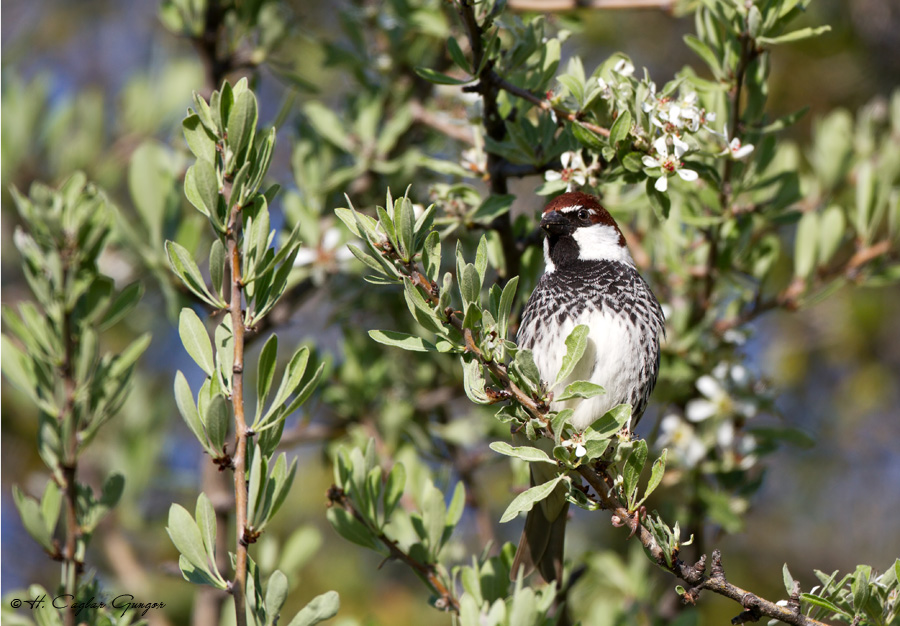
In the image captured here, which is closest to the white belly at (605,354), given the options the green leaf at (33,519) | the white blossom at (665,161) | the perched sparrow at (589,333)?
the perched sparrow at (589,333)

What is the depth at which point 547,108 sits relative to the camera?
1928mm

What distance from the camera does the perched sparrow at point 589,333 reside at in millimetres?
2318

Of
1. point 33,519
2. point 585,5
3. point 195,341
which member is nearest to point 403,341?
point 195,341

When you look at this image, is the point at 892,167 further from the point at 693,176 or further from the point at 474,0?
the point at 474,0

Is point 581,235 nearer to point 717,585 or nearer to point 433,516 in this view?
point 433,516

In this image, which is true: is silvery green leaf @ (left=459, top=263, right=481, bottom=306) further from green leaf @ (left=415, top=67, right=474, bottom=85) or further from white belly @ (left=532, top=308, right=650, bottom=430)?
white belly @ (left=532, top=308, right=650, bottom=430)

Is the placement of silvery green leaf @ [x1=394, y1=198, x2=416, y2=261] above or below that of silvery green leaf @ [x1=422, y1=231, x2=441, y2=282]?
above

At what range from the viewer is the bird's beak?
2268 millimetres

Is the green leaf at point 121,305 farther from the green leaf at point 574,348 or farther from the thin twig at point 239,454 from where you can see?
the green leaf at point 574,348

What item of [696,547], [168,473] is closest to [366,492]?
[696,547]

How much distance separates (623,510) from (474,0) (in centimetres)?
102

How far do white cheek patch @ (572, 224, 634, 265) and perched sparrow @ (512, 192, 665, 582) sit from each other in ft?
0.08

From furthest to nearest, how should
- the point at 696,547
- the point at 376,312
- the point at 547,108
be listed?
the point at 376,312, the point at 696,547, the point at 547,108

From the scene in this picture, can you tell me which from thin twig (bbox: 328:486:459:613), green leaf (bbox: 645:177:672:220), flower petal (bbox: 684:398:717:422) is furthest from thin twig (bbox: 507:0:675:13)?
thin twig (bbox: 328:486:459:613)
